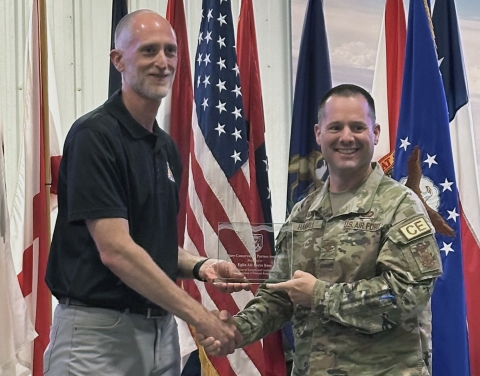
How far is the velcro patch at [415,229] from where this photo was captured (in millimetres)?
2412

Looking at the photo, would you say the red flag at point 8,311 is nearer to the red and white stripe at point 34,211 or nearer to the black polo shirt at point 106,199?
the red and white stripe at point 34,211

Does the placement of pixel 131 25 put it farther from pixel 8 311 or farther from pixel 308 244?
pixel 8 311

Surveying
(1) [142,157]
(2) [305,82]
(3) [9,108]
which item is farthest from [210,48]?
(1) [142,157]

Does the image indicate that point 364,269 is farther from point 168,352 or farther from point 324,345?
point 168,352

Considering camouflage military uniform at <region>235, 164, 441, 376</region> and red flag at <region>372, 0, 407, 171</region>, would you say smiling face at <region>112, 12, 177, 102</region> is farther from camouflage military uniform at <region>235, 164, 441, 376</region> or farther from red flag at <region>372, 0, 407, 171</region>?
red flag at <region>372, 0, 407, 171</region>

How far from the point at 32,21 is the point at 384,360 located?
271 cm

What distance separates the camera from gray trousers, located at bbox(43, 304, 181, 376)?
2.37 m

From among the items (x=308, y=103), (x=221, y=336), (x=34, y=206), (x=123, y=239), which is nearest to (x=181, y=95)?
(x=308, y=103)

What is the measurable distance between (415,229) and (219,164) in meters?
1.69

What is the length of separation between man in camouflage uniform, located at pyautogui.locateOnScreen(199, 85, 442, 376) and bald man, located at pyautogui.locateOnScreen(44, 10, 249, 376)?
0.34 meters

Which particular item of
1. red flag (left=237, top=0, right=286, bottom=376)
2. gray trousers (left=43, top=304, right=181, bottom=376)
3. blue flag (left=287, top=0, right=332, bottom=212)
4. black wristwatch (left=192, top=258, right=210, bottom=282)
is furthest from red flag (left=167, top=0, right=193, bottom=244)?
gray trousers (left=43, top=304, right=181, bottom=376)

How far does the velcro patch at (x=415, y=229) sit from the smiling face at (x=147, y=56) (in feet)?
3.25

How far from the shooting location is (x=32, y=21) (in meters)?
3.93

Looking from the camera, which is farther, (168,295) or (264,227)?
(264,227)
